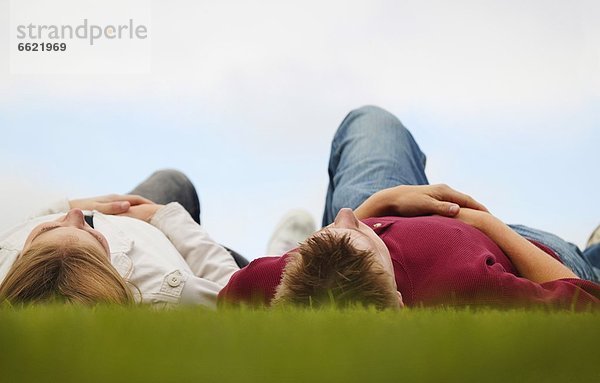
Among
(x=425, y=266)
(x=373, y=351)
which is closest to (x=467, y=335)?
(x=373, y=351)

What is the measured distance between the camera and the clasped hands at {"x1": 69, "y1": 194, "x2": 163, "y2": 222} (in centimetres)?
156

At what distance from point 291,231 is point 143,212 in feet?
1.79

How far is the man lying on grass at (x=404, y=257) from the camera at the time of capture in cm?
82

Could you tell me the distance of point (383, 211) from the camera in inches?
52.2

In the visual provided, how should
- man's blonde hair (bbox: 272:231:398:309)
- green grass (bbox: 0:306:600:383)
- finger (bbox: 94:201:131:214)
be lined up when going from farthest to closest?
finger (bbox: 94:201:131:214), man's blonde hair (bbox: 272:231:398:309), green grass (bbox: 0:306:600:383)

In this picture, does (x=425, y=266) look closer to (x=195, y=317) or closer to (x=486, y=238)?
(x=486, y=238)

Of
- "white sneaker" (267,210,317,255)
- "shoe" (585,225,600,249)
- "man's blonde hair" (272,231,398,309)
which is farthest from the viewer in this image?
"white sneaker" (267,210,317,255)

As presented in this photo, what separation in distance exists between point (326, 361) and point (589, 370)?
0.16 meters

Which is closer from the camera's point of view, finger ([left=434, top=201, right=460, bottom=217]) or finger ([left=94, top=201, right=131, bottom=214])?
finger ([left=434, top=201, right=460, bottom=217])

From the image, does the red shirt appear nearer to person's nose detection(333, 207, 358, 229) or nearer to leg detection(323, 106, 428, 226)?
person's nose detection(333, 207, 358, 229)

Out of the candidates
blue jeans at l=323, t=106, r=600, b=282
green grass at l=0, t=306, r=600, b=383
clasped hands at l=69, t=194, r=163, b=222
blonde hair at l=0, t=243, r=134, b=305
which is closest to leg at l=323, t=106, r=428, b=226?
blue jeans at l=323, t=106, r=600, b=282

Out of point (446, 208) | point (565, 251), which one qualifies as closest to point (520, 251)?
point (446, 208)

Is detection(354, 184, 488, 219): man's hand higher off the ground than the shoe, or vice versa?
detection(354, 184, 488, 219): man's hand

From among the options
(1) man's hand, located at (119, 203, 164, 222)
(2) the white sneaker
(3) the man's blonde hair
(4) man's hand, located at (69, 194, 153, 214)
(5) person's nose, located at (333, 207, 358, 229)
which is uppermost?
(5) person's nose, located at (333, 207, 358, 229)
